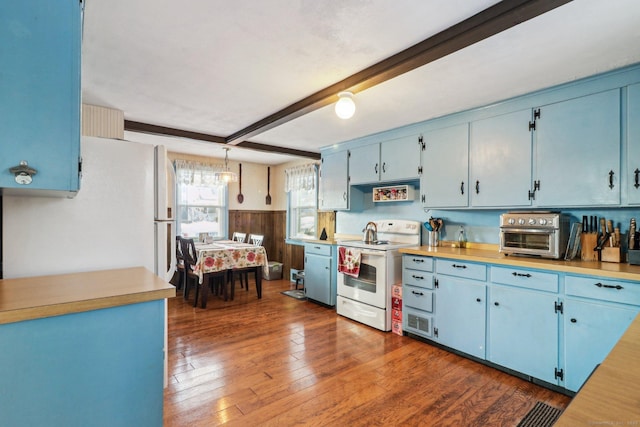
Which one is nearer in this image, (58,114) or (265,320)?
(58,114)

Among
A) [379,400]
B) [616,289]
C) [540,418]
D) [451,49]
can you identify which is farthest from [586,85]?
[379,400]

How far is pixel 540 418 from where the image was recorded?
1.91m

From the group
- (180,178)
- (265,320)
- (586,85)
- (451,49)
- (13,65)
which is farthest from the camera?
(180,178)

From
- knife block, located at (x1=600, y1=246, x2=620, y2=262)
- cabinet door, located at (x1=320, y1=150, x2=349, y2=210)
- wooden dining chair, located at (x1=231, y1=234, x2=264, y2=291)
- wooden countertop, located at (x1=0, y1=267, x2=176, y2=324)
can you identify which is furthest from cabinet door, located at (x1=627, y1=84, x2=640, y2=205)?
wooden dining chair, located at (x1=231, y1=234, x2=264, y2=291)

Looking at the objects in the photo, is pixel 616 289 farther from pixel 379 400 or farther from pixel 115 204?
pixel 115 204

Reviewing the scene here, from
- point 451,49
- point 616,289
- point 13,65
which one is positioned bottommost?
point 616,289

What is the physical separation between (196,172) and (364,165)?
10.2 ft

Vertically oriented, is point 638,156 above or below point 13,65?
below

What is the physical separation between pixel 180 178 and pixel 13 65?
14.4ft

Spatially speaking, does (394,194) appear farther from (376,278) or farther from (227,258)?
(227,258)

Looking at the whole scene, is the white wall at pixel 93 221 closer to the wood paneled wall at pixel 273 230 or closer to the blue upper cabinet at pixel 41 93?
the blue upper cabinet at pixel 41 93

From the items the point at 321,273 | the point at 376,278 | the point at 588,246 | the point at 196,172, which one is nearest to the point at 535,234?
the point at 588,246

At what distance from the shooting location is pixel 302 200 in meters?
5.92

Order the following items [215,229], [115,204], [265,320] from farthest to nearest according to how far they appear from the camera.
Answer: [215,229] < [265,320] < [115,204]
